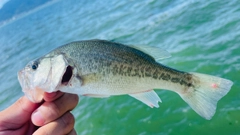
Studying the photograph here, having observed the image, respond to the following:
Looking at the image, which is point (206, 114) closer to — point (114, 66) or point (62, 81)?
point (114, 66)

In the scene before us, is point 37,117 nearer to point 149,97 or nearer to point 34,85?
point 34,85

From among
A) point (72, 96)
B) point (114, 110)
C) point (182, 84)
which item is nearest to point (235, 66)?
point (114, 110)

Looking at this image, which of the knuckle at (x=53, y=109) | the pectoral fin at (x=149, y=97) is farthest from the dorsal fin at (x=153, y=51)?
the knuckle at (x=53, y=109)

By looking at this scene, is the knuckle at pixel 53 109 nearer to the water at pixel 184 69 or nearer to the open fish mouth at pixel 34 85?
the open fish mouth at pixel 34 85

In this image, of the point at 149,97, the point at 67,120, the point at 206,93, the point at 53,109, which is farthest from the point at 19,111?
the point at 206,93

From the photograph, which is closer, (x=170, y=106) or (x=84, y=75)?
(x=84, y=75)

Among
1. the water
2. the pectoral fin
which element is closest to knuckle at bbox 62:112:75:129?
the pectoral fin
